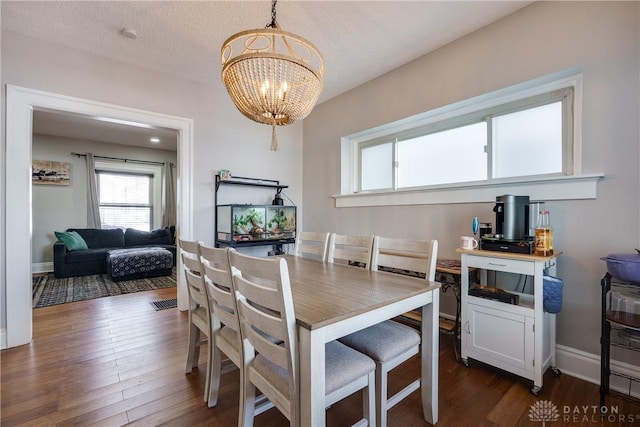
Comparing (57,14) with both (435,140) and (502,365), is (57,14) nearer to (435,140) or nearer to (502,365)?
(435,140)

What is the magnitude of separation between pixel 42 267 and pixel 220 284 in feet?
18.8

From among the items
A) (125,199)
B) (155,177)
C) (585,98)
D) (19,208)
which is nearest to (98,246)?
(125,199)

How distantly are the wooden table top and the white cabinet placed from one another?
0.66 m

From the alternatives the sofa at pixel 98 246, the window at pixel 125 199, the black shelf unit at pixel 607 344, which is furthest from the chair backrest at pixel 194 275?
the window at pixel 125 199

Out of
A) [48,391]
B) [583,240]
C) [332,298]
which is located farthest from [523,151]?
[48,391]

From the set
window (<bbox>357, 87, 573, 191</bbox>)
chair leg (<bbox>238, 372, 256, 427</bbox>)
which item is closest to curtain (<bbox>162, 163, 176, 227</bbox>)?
window (<bbox>357, 87, 573, 191</bbox>)

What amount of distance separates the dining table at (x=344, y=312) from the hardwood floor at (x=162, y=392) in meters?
0.38

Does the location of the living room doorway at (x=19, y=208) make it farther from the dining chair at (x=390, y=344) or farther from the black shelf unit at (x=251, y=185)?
the dining chair at (x=390, y=344)

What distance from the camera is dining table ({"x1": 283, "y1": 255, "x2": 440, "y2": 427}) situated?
0.97 m

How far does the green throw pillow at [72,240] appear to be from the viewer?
4539 millimetres

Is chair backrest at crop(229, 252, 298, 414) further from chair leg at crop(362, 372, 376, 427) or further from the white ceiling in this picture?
the white ceiling

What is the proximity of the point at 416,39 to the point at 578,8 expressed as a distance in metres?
1.04

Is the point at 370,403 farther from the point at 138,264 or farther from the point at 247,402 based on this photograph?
the point at 138,264

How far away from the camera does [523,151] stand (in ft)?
7.30
